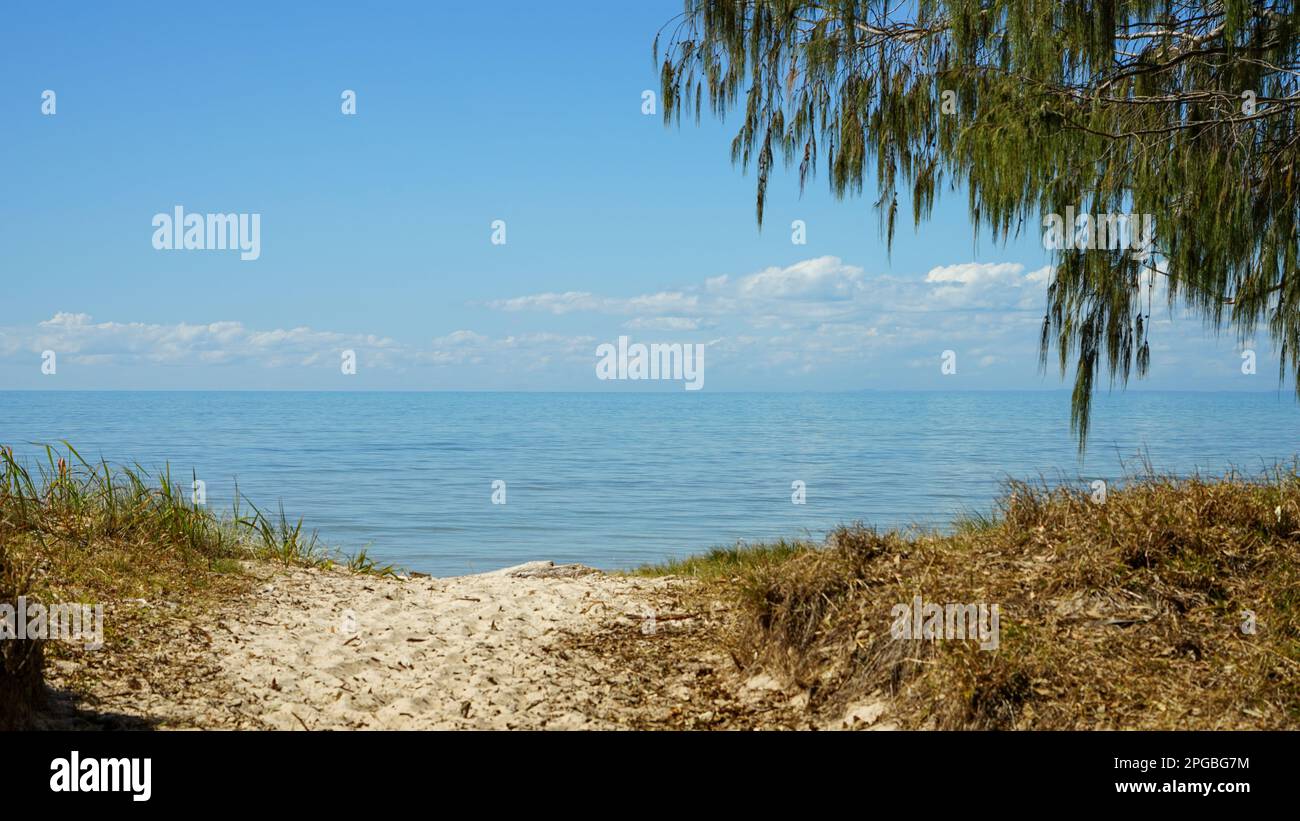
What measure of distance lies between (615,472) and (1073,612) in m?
20.0

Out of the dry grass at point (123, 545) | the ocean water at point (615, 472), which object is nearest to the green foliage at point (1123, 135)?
the ocean water at point (615, 472)

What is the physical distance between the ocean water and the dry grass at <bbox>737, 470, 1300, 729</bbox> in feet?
2.46

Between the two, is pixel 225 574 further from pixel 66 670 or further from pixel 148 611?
pixel 66 670

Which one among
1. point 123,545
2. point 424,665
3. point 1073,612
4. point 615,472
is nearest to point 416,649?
point 424,665

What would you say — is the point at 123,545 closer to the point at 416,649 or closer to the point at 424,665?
the point at 416,649

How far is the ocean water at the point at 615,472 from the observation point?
14.0 meters

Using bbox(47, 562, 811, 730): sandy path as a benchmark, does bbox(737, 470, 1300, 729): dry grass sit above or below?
above

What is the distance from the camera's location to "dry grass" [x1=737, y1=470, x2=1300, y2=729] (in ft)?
13.2

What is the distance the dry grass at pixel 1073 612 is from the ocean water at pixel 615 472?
75 cm

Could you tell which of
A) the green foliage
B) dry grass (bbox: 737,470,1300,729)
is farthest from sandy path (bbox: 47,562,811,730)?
the green foliage

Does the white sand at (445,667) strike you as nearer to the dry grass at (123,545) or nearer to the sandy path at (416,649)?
the sandy path at (416,649)

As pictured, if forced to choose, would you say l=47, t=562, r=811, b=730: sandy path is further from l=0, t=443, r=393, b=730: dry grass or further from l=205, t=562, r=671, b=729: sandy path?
l=0, t=443, r=393, b=730: dry grass
